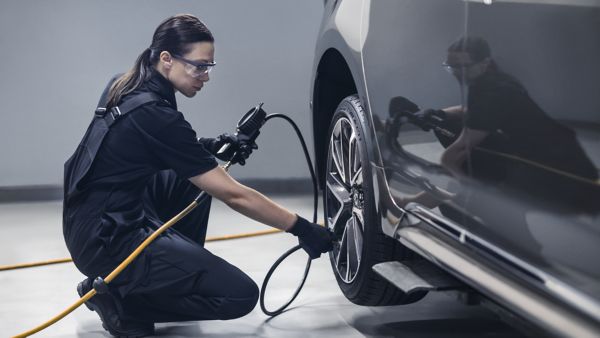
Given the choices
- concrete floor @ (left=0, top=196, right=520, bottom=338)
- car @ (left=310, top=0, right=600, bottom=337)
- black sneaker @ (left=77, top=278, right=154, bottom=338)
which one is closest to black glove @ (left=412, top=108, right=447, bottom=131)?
car @ (left=310, top=0, right=600, bottom=337)

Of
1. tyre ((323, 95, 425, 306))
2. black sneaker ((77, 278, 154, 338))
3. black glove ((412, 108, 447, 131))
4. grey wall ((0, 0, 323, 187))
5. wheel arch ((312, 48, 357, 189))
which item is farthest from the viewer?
grey wall ((0, 0, 323, 187))

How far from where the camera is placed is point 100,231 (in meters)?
2.76

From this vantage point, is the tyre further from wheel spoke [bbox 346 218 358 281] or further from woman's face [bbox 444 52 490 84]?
woman's face [bbox 444 52 490 84]

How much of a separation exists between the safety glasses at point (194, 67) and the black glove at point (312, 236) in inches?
22.2

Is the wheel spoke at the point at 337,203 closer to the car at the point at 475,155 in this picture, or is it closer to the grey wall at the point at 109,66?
the car at the point at 475,155

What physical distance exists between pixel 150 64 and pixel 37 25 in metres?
2.83

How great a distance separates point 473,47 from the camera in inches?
76.0

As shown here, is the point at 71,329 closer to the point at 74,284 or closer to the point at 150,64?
the point at 74,284

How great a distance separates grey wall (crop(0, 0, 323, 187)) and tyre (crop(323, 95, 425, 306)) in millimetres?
2501

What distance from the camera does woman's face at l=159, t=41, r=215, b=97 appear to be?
2.81m

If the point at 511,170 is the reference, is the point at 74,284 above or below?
below

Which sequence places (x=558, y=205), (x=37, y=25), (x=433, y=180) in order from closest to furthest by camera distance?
(x=558, y=205) → (x=433, y=180) → (x=37, y=25)

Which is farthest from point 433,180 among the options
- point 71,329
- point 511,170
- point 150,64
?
point 71,329

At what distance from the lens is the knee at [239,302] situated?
111 inches
